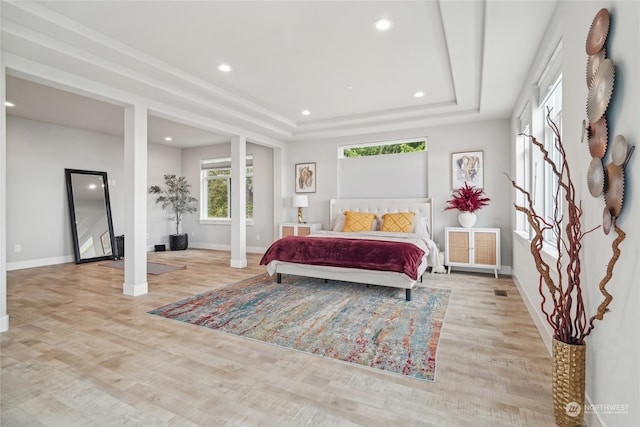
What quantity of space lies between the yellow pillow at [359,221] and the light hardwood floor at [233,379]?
7.98 feet

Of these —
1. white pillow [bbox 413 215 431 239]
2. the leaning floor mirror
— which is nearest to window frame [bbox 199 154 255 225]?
the leaning floor mirror

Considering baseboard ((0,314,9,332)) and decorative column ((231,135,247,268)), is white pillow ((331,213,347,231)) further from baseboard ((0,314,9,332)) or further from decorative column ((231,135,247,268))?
baseboard ((0,314,9,332))

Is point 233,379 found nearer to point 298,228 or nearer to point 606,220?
point 606,220

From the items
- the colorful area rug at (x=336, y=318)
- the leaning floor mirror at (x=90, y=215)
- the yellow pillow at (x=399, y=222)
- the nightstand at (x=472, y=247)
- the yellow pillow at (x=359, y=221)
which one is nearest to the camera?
the colorful area rug at (x=336, y=318)

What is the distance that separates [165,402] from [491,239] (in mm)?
4662

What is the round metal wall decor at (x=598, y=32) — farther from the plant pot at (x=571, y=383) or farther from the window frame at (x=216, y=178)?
the window frame at (x=216, y=178)

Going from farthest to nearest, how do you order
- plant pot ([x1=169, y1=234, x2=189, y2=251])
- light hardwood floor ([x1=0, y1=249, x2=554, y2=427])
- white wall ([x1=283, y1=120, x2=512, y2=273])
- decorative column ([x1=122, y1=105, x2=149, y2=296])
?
1. plant pot ([x1=169, y1=234, x2=189, y2=251])
2. white wall ([x1=283, y1=120, x2=512, y2=273])
3. decorative column ([x1=122, y1=105, x2=149, y2=296])
4. light hardwood floor ([x1=0, y1=249, x2=554, y2=427])

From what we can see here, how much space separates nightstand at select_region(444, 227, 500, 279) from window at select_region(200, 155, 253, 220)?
17.1 feet

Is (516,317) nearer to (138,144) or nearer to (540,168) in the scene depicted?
(540,168)

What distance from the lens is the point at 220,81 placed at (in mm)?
3818

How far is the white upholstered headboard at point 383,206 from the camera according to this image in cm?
540

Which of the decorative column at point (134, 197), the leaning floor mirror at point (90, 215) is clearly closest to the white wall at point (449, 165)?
the decorative column at point (134, 197)

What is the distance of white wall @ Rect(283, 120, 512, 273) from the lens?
497cm

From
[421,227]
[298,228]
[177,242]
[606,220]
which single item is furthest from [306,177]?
[606,220]
